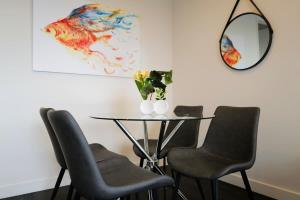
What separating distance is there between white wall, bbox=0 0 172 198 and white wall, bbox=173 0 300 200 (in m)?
1.26

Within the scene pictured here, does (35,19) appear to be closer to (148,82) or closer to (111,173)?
(148,82)

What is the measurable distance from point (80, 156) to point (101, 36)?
2.01 metres

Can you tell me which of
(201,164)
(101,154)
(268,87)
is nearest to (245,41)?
(268,87)

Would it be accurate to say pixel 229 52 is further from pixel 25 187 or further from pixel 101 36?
pixel 25 187

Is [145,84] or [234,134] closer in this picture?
[234,134]

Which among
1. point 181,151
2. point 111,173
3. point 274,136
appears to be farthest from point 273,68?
point 111,173

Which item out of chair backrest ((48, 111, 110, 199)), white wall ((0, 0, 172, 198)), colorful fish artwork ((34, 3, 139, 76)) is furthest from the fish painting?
chair backrest ((48, 111, 110, 199))

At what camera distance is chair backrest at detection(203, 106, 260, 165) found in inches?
68.5

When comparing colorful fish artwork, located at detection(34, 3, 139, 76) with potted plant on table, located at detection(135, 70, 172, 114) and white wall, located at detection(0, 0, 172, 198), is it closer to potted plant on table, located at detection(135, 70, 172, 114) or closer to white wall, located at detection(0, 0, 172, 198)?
white wall, located at detection(0, 0, 172, 198)

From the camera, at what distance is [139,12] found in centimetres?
313

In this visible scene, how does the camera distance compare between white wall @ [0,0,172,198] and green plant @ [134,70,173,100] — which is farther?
white wall @ [0,0,172,198]

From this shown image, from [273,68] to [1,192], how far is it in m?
2.86

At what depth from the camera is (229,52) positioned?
2623 mm

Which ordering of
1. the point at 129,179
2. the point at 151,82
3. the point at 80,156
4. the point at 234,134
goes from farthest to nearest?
the point at 151,82 → the point at 234,134 → the point at 129,179 → the point at 80,156
